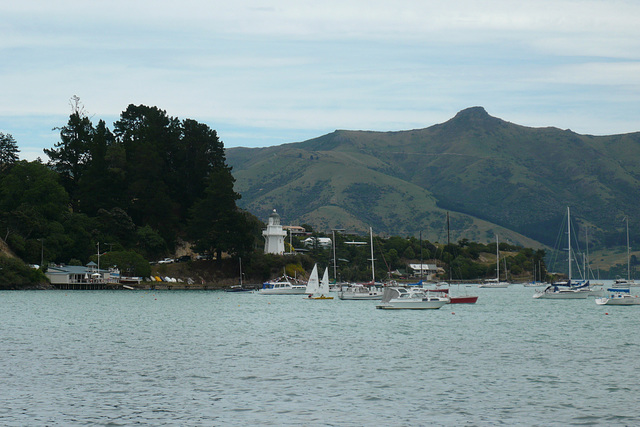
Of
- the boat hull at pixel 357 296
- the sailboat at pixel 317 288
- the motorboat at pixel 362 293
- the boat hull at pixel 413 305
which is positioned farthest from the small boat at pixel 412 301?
the sailboat at pixel 317 288

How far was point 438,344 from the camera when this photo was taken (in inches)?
2048

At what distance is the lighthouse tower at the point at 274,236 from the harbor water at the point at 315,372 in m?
93.8

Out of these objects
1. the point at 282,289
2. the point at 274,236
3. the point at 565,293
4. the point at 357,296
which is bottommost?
the point at 565,293

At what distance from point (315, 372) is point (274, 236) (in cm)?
13026

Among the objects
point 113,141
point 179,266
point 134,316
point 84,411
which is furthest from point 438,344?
point 113,141

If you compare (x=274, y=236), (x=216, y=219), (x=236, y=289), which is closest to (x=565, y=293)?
(x=236, y=289)

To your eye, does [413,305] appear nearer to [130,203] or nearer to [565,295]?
[565,295]

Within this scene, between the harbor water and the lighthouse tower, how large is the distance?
9382 cm

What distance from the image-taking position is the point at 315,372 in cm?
3862

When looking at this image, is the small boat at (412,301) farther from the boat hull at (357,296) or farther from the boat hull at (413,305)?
the boat hull at (357,296)

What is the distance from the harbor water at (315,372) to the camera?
28.1 m

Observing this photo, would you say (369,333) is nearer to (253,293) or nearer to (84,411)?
(84,411)

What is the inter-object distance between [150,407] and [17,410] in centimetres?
467

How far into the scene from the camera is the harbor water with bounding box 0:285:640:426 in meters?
28.1
